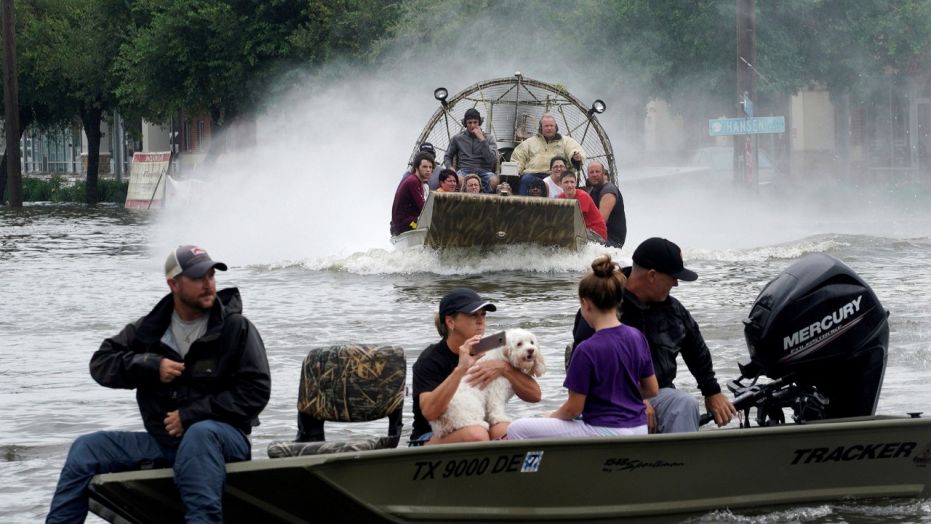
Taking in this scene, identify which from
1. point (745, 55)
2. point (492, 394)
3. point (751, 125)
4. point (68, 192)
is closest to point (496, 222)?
point (751, 125)

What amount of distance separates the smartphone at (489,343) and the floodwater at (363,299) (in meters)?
1.25

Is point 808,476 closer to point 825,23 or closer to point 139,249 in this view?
point 139,249

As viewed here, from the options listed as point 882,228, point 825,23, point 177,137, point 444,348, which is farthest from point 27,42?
point 444,348

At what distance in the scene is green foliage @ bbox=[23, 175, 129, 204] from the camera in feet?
195

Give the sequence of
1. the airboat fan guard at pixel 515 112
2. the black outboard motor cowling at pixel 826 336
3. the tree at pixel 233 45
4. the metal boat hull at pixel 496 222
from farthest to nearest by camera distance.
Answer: the tree at pixel 233 45 < the airboat fan guard at pixel 515 112 < the metal boat hull at pixel 496 222 < the black outboard motor cowling at pixel 826 336

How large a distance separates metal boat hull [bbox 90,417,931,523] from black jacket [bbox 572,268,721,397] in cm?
56

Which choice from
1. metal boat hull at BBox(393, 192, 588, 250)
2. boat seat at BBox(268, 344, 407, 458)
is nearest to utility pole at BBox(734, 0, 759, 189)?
metal boat hull at BBox(393, 192, 588, 250)

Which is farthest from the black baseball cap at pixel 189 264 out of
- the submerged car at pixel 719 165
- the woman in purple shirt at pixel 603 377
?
the submerged car at pixel 719 165

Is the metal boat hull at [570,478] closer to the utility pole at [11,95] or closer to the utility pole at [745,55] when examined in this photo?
the utility pole at [745,55]

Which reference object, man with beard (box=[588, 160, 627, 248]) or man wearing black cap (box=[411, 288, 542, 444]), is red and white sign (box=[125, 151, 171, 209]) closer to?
man with beard (box=[588, 160, 627, 248])

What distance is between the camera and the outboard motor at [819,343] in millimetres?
7742

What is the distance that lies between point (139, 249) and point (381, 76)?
44.1 ft

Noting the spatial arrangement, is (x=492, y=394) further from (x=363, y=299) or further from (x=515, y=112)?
(x=515, y=112)

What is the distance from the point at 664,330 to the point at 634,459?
78 cm
